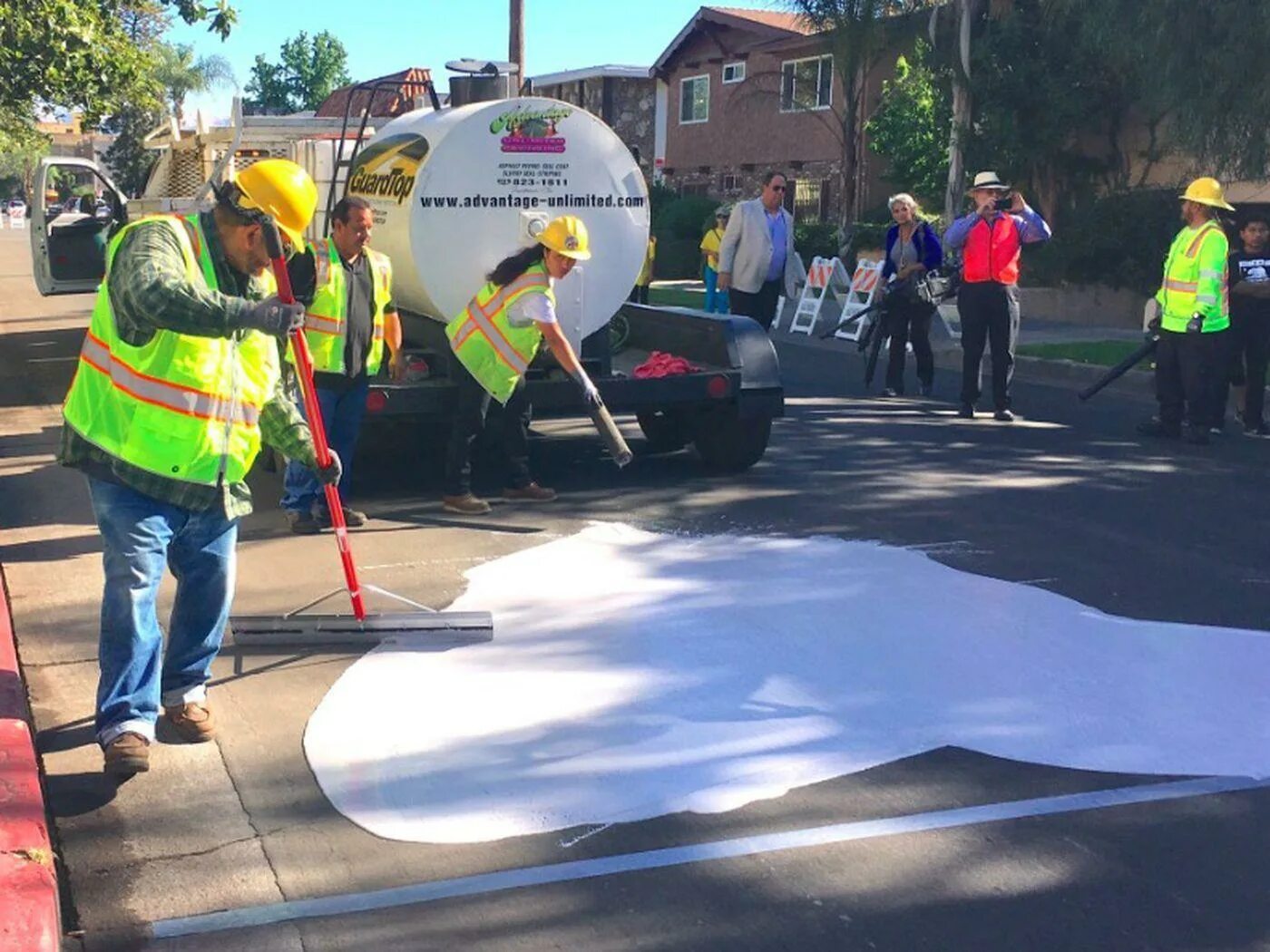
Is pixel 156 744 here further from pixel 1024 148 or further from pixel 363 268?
pixel 1024 148

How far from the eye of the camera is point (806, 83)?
34969mm

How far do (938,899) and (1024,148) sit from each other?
2196 centimetres

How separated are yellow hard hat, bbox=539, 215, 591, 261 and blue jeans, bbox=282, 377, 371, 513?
1.20 m

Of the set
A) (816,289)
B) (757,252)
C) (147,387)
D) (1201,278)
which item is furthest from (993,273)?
(816,289)

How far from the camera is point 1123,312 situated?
67.6 ft

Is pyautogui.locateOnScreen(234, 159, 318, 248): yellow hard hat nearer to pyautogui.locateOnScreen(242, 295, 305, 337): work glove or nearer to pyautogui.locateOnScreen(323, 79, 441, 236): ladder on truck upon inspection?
pyautogui.locateOnScreen(242, 295, 305, 337): work glove

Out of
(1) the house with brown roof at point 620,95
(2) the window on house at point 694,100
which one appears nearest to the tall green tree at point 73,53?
(2) the window on house at point 694,100

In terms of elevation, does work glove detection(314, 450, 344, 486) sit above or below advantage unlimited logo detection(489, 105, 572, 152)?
below

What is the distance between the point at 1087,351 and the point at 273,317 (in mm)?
13498

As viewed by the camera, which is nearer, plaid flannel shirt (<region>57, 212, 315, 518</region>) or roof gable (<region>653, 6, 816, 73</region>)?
plaid flannel shirt (<region>57, 212, 315, 518</region>)

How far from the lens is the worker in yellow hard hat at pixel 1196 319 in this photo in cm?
1056

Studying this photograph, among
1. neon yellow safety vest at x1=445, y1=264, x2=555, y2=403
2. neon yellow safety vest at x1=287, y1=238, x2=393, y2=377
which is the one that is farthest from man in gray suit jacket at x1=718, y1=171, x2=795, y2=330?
neon yellow safety vest at x1=287, y1=238, x2=393, y2=377

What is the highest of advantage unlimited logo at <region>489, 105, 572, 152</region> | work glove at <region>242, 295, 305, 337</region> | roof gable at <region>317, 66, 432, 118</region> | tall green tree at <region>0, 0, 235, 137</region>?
tall green tree at <region>0, 0, 235, 137</region>

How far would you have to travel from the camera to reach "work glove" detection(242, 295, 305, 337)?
4.23 meters
